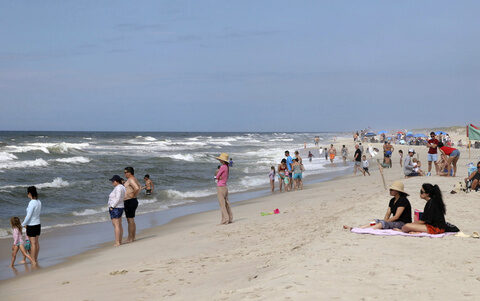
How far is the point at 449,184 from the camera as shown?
14609mm

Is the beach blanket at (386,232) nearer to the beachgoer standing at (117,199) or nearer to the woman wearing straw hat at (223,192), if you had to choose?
the woman wearing straw hat at (223,192)

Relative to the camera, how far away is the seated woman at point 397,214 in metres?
8.53

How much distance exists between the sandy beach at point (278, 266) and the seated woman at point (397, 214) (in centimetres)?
59

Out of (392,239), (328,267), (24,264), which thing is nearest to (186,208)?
(24,264)

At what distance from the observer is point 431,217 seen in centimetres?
823

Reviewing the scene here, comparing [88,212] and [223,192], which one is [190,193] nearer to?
[88,212]

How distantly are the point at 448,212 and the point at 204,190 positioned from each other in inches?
484

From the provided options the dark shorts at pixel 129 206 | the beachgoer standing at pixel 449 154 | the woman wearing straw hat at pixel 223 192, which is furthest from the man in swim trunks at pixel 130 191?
the beachgoer standing at pixel 449 154

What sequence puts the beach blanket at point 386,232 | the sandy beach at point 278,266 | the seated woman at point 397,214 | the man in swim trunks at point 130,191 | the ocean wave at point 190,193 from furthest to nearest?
the ocean wave at point 190,193 → the man in swim trunks at point 130,191 → the seated woman at point 397,214 → the beach blanket at point 386,232 → the sandy beach at point 278,266

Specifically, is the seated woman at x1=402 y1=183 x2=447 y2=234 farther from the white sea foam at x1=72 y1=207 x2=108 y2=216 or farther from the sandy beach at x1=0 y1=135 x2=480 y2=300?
the white sea foam at x1=72 y1=207 x2=108 y2=216

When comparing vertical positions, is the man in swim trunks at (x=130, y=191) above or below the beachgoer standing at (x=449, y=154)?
below

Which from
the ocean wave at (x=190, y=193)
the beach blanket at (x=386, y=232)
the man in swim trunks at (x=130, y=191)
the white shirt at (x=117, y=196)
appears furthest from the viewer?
the ocean wave at (x=190, y=193)

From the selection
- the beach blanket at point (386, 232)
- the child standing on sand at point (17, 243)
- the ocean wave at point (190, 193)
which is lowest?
the ocean wave at point (190, 193)

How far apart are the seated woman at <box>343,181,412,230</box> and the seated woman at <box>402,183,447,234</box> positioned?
28 cm
